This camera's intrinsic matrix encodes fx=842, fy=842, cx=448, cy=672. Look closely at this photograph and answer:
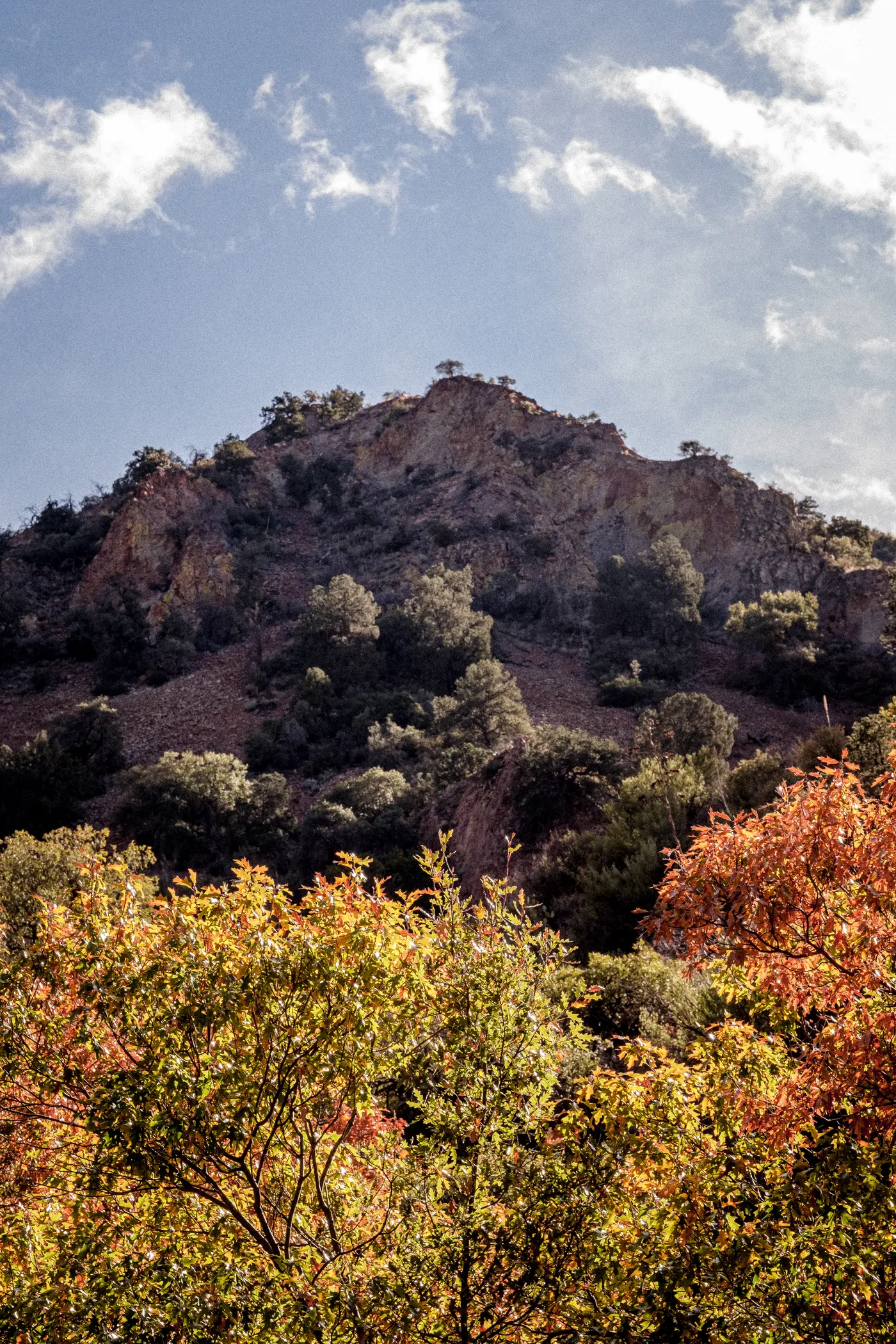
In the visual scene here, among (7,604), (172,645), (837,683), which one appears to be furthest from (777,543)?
(7,604)

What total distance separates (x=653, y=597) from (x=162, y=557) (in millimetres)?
24407

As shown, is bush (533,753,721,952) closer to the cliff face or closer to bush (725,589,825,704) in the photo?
bush (725,589,825,704)

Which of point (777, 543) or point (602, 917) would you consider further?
point (777, 543)

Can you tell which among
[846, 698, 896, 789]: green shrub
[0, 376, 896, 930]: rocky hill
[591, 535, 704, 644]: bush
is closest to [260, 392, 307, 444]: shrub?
[0, 376, 896, 930]: rocky hill

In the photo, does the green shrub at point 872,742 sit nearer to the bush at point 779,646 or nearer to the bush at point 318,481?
the bush at point 779,646

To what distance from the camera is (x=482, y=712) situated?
27.7m

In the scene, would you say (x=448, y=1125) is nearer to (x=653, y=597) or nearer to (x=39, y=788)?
(x=39, y=788)

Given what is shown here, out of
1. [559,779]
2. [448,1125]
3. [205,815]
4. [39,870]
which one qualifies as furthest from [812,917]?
[205,815]

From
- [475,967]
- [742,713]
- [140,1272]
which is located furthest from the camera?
[742,713]

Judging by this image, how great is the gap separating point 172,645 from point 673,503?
26376 mm

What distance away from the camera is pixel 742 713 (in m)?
30.6

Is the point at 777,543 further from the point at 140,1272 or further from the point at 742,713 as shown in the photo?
the point at 140,1272

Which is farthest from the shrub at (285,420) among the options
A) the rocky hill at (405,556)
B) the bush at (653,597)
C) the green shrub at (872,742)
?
the green shrub at (872,742)

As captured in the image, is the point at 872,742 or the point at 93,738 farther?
the point at 93,738
